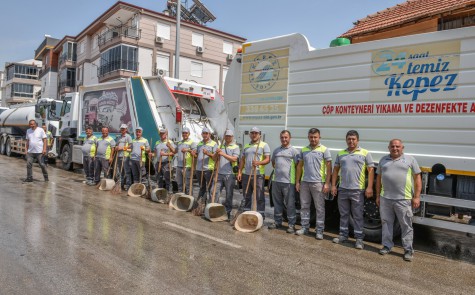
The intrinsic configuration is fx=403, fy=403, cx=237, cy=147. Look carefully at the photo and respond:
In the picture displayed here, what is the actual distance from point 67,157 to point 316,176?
10.4 m

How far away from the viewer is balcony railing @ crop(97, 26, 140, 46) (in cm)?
3097

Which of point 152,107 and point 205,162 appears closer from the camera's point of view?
point 205,162

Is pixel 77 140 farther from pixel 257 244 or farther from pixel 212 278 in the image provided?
pixel 212 278

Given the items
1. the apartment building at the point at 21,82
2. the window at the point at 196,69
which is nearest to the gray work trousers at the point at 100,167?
the window at the point at 196,69

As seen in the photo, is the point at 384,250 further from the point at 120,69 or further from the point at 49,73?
the point at 49,73

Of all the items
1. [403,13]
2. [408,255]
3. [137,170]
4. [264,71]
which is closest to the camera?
[408,255]

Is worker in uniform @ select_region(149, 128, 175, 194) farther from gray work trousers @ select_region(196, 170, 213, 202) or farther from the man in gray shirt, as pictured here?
the man in gray shirt

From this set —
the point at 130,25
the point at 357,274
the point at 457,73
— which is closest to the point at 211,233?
the point at 357,274

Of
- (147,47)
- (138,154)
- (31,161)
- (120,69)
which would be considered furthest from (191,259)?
(147,47)

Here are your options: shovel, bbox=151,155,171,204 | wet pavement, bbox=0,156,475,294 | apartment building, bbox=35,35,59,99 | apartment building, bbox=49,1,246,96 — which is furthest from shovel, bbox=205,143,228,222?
apartment building, bbox=35,35,59,99

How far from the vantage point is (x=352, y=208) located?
18.7 feet

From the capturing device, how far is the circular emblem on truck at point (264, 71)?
6969mm

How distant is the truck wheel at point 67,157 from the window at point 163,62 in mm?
19170

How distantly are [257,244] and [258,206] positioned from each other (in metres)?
1.49
